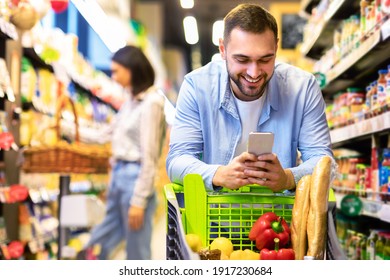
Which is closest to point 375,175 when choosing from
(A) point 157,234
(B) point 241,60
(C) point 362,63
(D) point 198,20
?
(C) point 362,63

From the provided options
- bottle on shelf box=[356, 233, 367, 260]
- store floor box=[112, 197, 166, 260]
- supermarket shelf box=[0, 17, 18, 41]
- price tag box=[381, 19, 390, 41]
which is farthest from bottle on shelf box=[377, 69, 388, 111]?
store floor box=[112, 197, 166, 260]

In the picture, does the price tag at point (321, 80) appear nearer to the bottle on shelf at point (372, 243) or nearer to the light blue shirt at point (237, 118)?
the bottle on shelf at point (372, 243)

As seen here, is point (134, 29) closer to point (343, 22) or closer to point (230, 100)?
point (343, 22)

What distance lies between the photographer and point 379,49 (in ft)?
12.7

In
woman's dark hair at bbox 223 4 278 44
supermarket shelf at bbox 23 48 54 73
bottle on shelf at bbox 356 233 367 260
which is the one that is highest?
supermarket shelf at bbox 23 48 54 73

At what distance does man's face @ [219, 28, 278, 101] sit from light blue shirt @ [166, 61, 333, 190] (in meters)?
0.12

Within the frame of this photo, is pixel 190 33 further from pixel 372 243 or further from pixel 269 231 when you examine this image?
pixel 269 231

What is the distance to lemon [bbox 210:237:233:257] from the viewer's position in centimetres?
221

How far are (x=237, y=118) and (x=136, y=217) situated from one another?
2.27m

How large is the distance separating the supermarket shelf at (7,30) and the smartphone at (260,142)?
7.79ft

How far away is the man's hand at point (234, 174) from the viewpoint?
2.18 meters

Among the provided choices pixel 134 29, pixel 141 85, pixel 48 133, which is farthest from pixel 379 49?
pixel 134 29

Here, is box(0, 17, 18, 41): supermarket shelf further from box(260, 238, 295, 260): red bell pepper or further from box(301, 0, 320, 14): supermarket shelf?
box(301, 0, 320, 14): supermarket shelf
